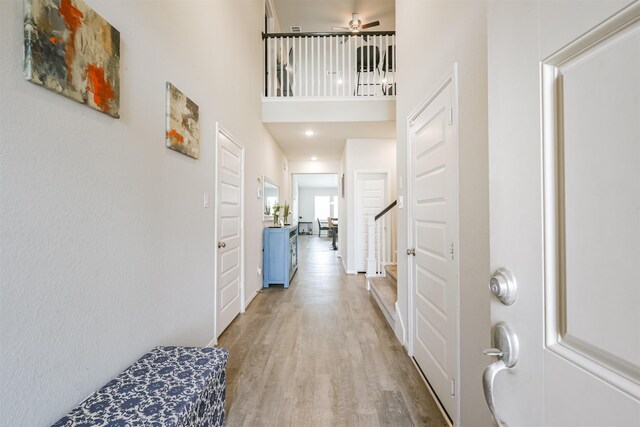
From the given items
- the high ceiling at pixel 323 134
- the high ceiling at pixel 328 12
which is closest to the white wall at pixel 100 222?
the high ceiling at pixel 323 134

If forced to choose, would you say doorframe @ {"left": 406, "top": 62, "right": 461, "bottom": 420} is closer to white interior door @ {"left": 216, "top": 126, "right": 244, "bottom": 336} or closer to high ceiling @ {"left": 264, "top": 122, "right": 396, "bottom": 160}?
white interior door @ {"left": 216, "top": 126, "right": 244, "bottom": 336}

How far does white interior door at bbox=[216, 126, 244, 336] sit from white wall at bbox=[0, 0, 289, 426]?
0.27 meters

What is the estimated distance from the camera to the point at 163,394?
109cm

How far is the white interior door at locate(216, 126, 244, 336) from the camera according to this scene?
264 cm

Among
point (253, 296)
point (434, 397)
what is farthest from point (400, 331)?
point (253, 296)

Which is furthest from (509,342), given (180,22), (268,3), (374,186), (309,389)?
(268,3)

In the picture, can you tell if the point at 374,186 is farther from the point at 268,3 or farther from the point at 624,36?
the point at 624,36

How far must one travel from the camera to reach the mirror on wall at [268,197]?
14.8 feet

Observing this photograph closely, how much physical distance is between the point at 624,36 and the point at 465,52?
121 cm

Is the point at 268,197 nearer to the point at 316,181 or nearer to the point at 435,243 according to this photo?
the point at 435,243

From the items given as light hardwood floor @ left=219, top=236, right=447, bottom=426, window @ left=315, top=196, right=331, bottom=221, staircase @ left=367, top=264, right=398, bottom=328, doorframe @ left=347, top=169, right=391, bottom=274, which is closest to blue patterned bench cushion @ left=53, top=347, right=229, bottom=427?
light hardwood floor @ left=219, top=236, right=447, bottom=426

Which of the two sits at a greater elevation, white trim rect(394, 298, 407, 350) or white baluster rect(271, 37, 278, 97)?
white baluster rect(271, 37, 278, 97)

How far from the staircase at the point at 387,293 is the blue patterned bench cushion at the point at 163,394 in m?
1.86

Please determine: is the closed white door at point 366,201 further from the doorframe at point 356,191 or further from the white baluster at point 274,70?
the white baluster at point 274,70
